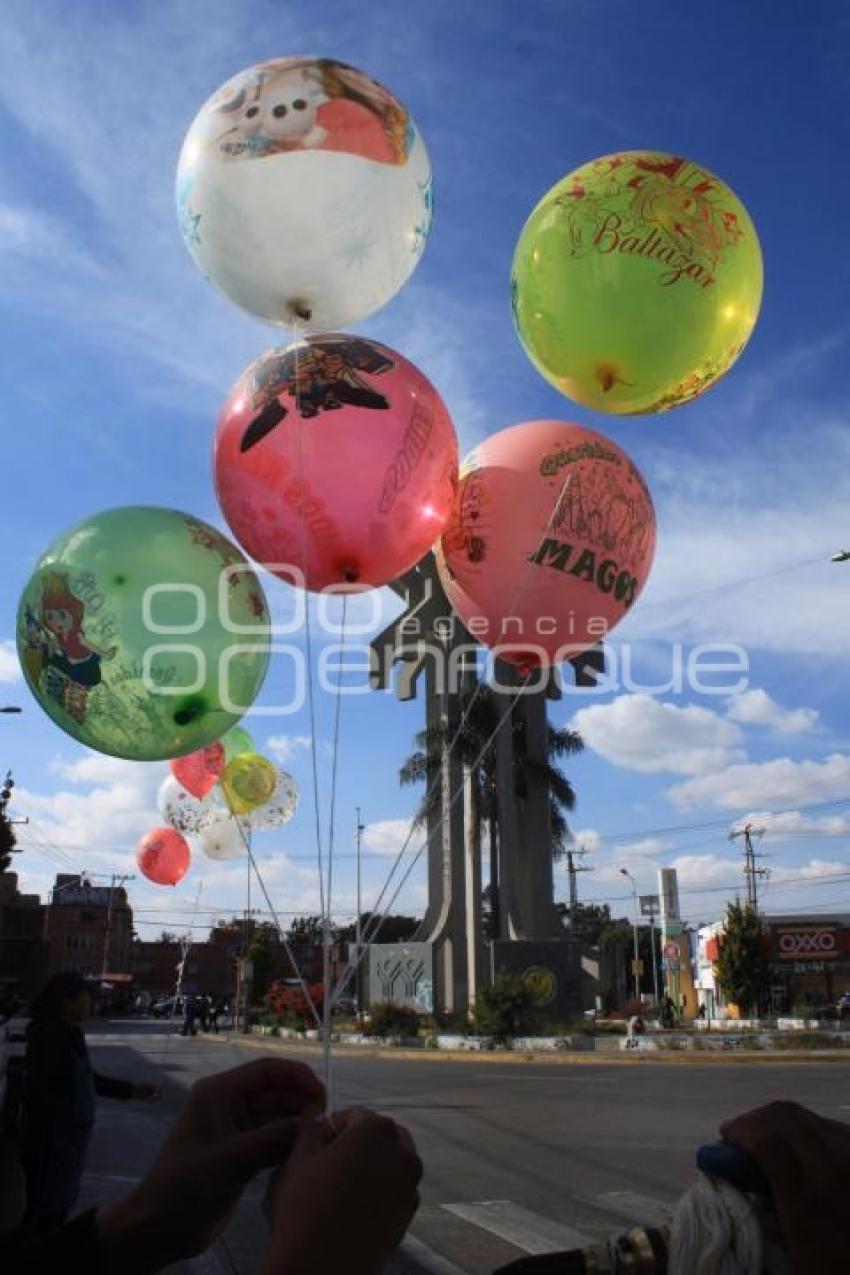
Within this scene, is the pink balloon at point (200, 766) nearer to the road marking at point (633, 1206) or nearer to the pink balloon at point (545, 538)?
the pink balloon at point (545, 538)

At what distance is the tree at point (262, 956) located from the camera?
151 ft

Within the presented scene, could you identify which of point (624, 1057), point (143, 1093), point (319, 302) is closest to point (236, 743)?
point (143, 1093)

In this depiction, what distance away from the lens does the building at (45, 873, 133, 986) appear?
7044 centimetres

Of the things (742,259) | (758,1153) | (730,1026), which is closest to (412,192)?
(742,259)

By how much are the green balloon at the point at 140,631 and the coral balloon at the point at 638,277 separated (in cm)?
206

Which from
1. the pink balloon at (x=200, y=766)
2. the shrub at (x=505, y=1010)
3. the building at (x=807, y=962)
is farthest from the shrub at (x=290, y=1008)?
the pink balloon at (x=200, y=766)

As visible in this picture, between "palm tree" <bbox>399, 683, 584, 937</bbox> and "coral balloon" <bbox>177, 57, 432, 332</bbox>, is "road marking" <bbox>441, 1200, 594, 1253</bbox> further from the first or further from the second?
"palm tree" <bbox>399, 683, 584, 937</bbox>

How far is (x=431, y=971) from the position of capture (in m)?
30.7

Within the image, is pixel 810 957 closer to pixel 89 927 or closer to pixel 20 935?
pixel 20 935

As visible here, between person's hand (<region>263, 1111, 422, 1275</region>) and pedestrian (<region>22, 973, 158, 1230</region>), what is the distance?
425cm

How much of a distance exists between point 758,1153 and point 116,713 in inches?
159

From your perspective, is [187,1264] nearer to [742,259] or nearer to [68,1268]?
[68,1268]

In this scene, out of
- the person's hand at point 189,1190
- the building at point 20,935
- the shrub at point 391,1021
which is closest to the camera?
the person's hand at point 189,1190

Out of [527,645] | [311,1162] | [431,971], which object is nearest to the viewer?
[311,1162]
